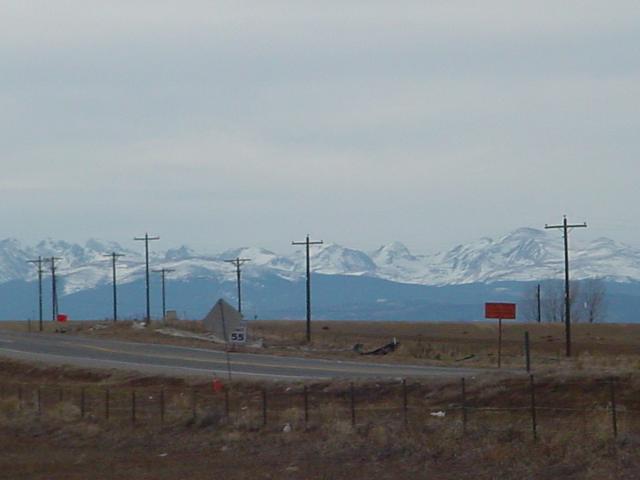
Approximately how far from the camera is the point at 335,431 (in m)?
28.4

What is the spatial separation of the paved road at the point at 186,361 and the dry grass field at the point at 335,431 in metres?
5.35

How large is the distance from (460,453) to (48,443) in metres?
13.0

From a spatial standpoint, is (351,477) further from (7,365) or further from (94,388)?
(7,365)

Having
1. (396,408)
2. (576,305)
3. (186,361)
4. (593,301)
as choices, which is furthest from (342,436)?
(576,305)

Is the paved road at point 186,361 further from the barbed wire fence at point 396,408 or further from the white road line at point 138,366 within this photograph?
the barbed wire fence at point 396,408

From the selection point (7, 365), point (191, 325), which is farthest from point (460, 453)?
point (191, 325)

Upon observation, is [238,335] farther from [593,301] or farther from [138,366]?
[593,301]

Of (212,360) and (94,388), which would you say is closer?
(94,388)

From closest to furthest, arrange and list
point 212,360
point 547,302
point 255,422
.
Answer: point 255,422 → point 212,360 → point 547,302

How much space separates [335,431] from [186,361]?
3381cm

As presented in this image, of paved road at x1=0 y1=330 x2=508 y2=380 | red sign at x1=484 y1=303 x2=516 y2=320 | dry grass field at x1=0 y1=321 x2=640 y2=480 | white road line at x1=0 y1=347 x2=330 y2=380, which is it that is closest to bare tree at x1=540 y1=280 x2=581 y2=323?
paved road at x1=0 y1=330 x2=508 y2=380

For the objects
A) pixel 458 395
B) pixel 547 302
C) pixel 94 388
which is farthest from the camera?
pixel 547 302

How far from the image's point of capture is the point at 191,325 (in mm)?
94750

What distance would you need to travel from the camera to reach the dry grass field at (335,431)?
23984 millimetres
